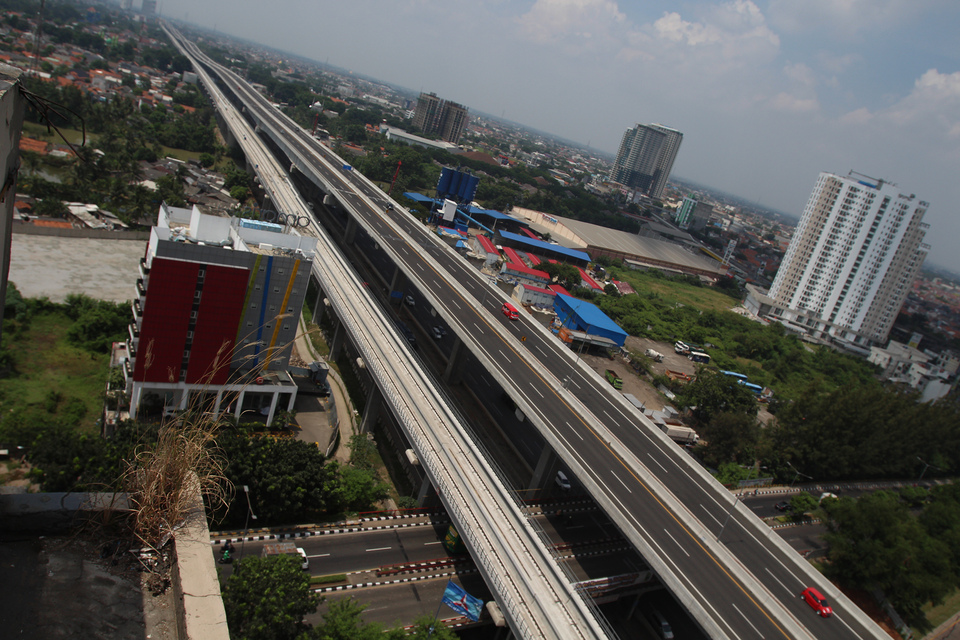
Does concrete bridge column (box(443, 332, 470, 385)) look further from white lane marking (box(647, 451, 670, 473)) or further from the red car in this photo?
the red car

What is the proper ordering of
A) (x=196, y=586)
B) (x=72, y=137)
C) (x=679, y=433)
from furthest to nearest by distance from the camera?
(x=72, y=137) < (x=679, y=433) < (x=196, y=586)

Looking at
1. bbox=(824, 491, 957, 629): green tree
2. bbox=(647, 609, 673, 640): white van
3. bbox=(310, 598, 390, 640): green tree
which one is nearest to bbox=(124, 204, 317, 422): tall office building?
bbox=(310, 598, 390, 640): green tree

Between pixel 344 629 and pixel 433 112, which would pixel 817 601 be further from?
pixel 433 112

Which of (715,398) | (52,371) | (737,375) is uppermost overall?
(715,398)

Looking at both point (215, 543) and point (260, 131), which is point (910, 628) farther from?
point (260, 131)

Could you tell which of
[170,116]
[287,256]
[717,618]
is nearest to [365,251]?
[287,256]

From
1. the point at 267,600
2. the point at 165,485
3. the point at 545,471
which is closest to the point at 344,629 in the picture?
the point at 267,600
